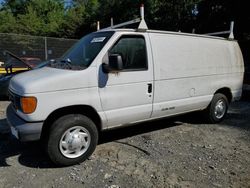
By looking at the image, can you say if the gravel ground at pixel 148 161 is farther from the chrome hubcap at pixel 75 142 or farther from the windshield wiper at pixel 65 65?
the windshield wiper at pixel 65 65

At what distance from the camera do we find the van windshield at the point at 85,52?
4.51 m

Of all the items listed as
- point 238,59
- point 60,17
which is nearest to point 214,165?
point 238,59

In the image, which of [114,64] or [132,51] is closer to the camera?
[114,64]

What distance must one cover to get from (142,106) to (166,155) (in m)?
0.92

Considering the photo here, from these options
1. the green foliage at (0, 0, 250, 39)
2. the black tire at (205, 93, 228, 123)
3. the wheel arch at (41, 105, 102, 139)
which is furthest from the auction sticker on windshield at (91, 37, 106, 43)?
the green foliage at (0, 0, 250, 39)

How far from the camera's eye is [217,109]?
21.3 ft

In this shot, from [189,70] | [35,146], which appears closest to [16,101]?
[35,146]

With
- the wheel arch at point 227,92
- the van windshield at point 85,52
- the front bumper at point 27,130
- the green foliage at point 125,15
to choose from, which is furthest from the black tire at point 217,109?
the green foliage at point 125,15

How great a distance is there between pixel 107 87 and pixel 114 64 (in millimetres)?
398

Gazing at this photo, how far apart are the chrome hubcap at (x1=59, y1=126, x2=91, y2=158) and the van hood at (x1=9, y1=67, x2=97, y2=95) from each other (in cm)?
67

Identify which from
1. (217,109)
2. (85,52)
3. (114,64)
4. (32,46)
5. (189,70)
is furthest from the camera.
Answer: (32,46)

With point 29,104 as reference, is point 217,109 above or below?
below

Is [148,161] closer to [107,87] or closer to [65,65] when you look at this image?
[107,87]

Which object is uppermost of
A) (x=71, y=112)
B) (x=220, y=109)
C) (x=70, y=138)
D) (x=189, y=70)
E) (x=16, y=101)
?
(x=189, y=70)
